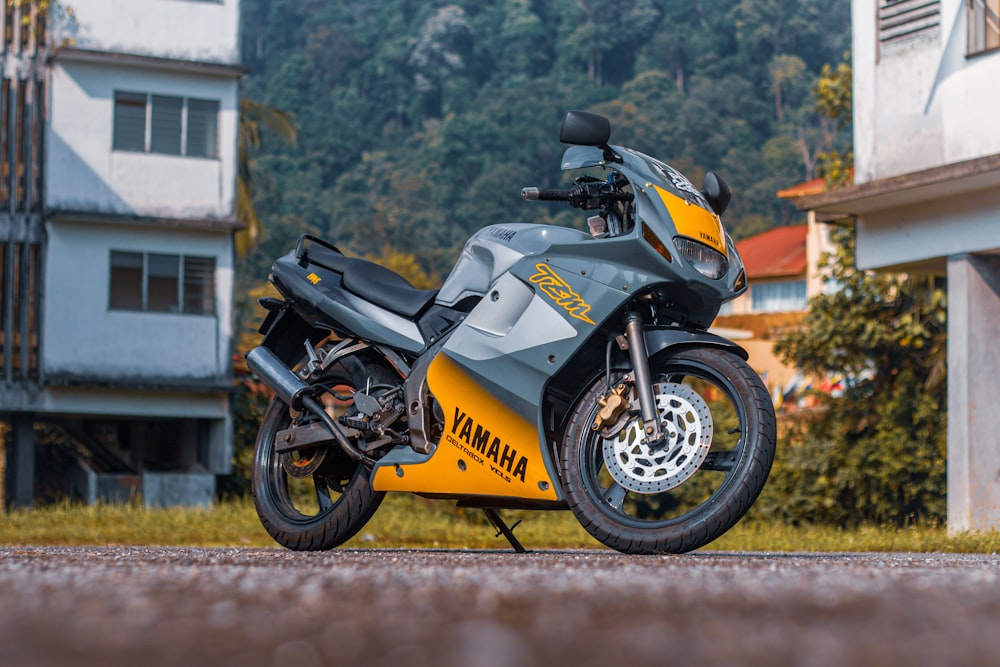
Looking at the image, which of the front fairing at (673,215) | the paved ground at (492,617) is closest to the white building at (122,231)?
the front fairing at (673,215)

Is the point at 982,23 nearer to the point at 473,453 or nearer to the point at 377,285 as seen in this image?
the point at 377,285

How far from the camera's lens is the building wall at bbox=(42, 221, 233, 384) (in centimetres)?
2595

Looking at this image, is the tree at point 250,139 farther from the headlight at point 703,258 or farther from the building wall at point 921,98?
the headlight at point 703,258

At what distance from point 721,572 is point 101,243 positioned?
2357 centimetres

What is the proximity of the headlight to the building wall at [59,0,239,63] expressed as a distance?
71.8ft

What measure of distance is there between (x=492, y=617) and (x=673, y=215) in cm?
343

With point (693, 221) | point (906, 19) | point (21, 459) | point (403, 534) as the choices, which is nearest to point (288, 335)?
point (693, 221)

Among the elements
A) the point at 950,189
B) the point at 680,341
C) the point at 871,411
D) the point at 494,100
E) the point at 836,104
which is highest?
the point at 494,100

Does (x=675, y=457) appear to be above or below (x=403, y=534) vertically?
above

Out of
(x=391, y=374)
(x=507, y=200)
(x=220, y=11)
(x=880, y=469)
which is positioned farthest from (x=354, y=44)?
(x=391, y=374)

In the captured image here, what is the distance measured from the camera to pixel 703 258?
626 cm

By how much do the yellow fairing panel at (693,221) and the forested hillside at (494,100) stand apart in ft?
214

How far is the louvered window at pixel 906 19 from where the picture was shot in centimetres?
1518

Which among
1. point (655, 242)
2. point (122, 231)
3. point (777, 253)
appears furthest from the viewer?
point (777, 253)
